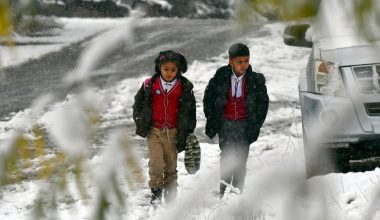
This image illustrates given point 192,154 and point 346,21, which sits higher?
point 346,21

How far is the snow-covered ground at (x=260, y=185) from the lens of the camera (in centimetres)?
Result: 167

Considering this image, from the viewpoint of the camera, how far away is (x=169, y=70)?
4.96m

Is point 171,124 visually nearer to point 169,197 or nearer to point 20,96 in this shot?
point 169,197

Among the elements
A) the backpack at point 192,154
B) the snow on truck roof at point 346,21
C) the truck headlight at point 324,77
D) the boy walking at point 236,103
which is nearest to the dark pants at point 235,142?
the boy walking at point 236,103

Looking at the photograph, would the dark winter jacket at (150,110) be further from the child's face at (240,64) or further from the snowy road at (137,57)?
the snowy road at (137,57)

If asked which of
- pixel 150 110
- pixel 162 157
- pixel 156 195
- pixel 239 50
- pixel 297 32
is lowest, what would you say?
pixel 156 195

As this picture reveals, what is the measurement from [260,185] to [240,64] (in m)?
3.38

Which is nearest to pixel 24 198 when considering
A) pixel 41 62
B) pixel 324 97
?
pixel 324 97

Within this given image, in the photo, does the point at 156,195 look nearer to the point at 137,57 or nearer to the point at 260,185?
the point at 260,185

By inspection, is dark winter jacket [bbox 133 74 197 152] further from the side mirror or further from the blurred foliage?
the blurred foliage

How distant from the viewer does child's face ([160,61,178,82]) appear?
495 centimetres

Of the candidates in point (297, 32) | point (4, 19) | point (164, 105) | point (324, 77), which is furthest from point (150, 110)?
point (4, 19)

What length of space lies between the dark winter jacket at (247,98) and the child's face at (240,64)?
59 millimetres

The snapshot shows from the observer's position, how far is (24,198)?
5770 millimetres
